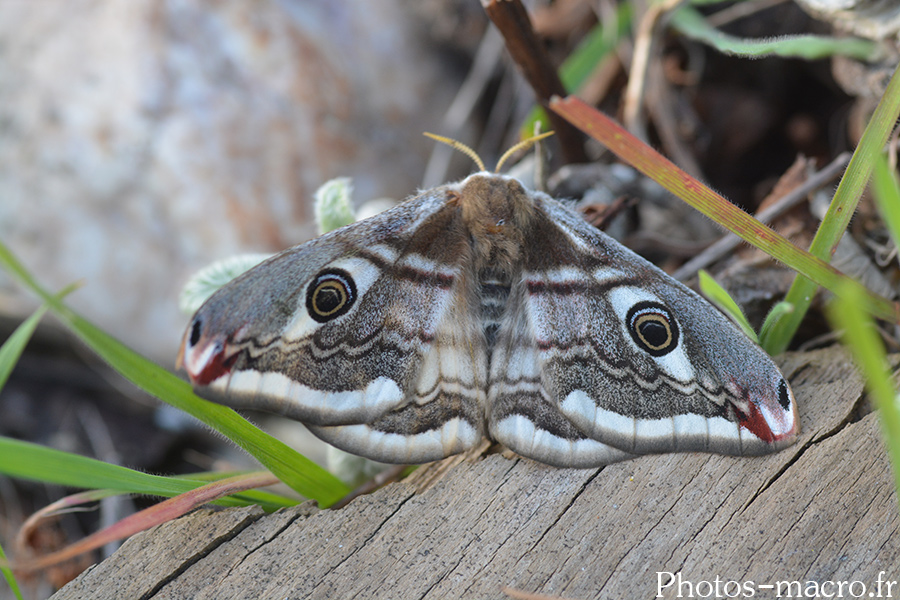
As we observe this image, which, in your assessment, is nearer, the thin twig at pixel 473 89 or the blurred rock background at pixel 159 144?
the blurred rock background at pixel 159 144

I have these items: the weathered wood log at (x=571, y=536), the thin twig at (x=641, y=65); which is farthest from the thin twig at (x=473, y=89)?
the weathered wood log at (x=571, y=536)

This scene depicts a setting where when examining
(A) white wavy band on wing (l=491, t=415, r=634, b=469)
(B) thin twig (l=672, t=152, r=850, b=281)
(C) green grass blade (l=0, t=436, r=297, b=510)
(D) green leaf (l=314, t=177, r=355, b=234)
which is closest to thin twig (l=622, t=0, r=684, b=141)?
(B) thin twig (l=672, t=152, r=850, b=281)

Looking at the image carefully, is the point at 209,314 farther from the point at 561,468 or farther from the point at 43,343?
the point at 43,343

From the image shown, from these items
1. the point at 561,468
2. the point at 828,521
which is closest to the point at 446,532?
the point at 561,468

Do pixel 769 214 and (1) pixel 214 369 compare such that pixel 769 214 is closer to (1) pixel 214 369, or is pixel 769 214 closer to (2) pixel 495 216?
(2) pixel 495 216

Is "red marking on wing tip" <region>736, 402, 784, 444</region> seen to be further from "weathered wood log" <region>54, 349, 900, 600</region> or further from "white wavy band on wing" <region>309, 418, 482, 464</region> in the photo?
"white wavy band on wing" <region>309, 418, 482, 464</region>

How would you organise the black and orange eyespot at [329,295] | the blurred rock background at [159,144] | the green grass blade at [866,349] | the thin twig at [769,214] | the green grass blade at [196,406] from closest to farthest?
→ the green grass blade at [866,349] < the green grass blade at [196,406] < the black and orange eyespot at [329,295] < the thin twig at [769,214] < the blurred rock background at [159,144]

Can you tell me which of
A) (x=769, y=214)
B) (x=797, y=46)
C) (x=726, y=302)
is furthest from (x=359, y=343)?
(x=797, y=46)

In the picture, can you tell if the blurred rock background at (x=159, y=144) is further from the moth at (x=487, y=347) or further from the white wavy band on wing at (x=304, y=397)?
the white wavy band on wing at (x=304, y=397)
